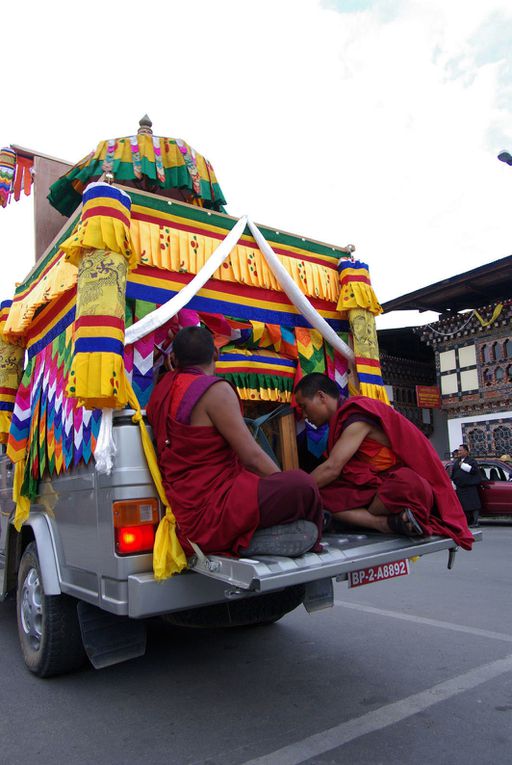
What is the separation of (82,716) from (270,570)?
150cm

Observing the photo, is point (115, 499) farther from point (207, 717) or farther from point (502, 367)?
point (502, 367)

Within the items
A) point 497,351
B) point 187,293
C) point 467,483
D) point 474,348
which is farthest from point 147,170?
point 474,348

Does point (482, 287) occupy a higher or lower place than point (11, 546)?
higher

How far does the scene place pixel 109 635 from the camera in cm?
304

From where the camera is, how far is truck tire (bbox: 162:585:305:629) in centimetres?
292

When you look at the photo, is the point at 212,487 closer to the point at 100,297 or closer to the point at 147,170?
the point at 100,297

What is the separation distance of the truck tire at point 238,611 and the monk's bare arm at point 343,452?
62 centimetres

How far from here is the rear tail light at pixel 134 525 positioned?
267 centimetres

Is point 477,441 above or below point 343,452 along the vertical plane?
below

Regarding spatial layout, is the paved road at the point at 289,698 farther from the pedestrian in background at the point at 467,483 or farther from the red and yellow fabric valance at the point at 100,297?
the pedestrian in background at the point at 467,483

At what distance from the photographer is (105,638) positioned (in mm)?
3023

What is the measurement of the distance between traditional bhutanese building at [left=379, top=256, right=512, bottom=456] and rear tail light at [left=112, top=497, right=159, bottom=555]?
17914 millimetres

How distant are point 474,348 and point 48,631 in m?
19.1

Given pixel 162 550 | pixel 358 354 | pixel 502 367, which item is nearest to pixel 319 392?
pixel 358 354
